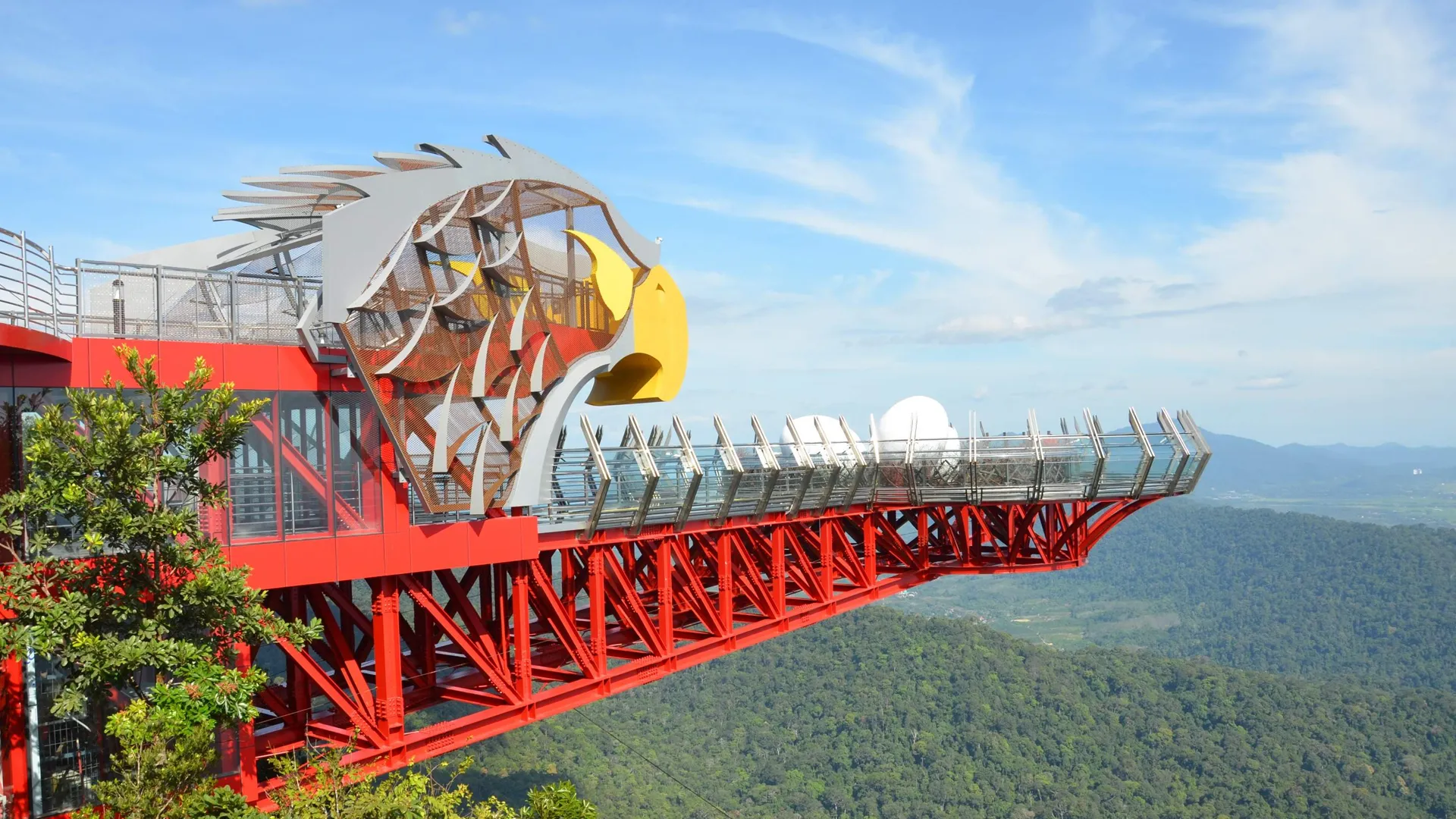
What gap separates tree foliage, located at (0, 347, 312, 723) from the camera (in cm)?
1363

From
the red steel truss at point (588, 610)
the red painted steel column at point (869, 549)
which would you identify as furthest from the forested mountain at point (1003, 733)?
the red painted steel column at point (869, 549)

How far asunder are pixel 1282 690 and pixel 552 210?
13741 centimetres

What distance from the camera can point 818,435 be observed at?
33.3 metres

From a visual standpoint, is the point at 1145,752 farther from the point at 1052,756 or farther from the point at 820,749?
the point at 820,749

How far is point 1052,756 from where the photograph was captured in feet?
427

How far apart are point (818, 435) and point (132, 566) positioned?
2121 centimetres

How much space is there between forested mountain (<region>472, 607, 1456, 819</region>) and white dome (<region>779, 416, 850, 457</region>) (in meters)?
73.0

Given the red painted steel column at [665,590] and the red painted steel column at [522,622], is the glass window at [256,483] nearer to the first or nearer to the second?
the red painted steel column at [522,622]

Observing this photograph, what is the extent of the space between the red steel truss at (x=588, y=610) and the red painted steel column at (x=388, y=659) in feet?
0.08

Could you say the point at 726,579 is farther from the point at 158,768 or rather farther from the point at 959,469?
the point at 158,768

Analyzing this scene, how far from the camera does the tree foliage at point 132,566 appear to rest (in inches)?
537

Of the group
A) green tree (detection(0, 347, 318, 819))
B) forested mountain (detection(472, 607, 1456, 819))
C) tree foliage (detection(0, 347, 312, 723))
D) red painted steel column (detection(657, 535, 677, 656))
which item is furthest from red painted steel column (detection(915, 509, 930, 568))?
forested mountain (detection(472, 607, 1456, 819))

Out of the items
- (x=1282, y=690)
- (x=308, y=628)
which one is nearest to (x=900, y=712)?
(x=1282, y=690)

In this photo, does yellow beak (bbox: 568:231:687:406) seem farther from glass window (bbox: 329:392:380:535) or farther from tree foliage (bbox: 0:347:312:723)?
tree foliage (bbox: 0:347:312:723)
